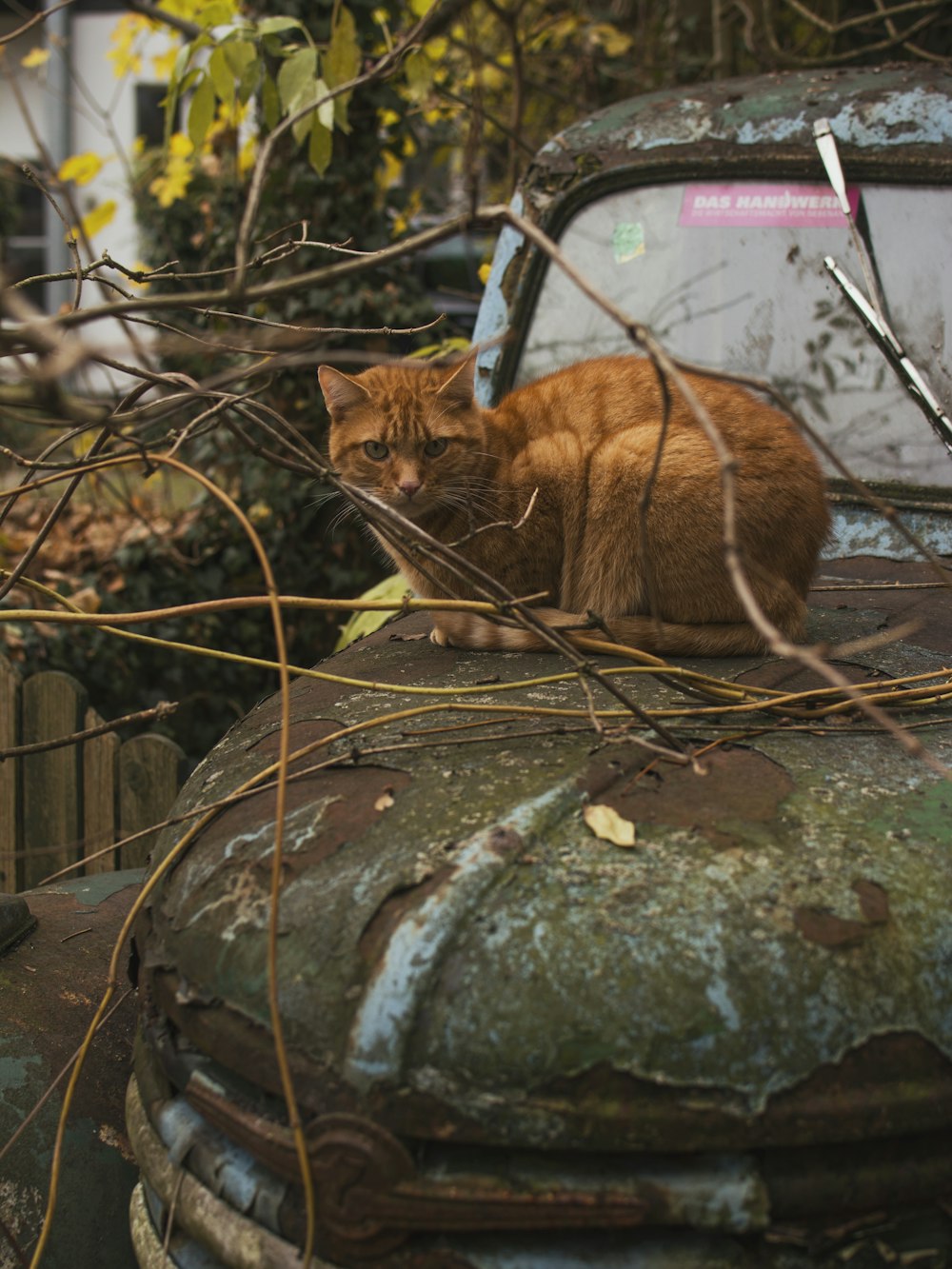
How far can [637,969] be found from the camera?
128cm

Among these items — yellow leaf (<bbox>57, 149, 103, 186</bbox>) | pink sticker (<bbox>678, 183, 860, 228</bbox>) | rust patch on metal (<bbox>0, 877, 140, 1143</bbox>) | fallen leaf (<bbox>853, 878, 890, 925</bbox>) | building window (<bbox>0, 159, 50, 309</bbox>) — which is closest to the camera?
fallen leaf (<bbox>853, 878, 890, 925</bbox>)

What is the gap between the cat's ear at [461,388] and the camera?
2.62 metres

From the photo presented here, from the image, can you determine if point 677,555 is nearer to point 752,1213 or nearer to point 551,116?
point 752,1213

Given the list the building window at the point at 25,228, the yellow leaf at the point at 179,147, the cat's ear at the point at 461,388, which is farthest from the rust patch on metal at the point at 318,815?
the building window at the point at 25,228

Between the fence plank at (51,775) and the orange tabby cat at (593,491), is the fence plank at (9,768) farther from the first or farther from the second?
the orange tabby cat at (593,491)

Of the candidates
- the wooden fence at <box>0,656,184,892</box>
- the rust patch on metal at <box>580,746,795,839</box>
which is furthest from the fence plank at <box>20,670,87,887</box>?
the rust patch on metal at <box>580,746,795,839</box>

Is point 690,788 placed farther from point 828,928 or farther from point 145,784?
point 145,784

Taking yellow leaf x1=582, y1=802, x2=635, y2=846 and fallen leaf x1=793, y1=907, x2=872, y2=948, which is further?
yellow leaf x1=582, y1=802, x2=635, y2=846

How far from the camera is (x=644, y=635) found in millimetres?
2287

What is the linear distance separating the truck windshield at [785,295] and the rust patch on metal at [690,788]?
143 cm

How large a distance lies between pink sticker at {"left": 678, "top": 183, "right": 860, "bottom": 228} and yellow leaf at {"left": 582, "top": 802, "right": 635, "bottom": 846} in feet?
6.56

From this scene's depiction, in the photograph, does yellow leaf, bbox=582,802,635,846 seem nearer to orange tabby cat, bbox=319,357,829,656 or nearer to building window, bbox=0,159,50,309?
orange tabby cat, bbox=319,357,829,656

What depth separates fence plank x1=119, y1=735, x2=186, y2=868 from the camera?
140 inches

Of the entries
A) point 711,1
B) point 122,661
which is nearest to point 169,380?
point 122,661
